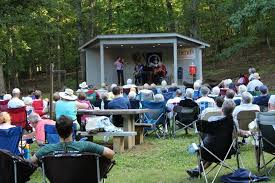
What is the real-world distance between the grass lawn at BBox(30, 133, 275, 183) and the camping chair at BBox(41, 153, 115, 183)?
2026 millimetres

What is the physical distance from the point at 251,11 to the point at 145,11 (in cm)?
1368

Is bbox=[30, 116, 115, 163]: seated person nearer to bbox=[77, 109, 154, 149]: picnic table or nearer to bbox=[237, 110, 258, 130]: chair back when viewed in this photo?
bbox=[237, 110, 258, 130]: chair back

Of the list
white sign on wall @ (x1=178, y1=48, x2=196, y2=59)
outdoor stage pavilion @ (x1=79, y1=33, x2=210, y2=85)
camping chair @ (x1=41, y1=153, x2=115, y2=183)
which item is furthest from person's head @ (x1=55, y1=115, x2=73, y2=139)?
white sign on wall @ (x1=178, y1=48, x2=196, y2=59)

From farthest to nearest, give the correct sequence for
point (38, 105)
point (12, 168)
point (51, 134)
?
1. point (38, 105)
2. point (51, 134)
3. point (12, 168)

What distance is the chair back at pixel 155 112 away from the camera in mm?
10609

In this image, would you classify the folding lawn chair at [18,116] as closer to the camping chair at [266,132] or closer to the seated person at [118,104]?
the seated person at [118,104]

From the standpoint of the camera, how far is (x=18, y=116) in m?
9.23

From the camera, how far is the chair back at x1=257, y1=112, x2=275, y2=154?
19.7 feet

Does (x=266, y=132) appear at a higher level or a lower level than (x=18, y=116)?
higher

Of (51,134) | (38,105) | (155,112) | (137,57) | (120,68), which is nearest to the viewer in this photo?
(51,134)

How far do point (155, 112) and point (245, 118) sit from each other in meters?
2.87

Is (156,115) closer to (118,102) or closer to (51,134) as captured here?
(118,102)

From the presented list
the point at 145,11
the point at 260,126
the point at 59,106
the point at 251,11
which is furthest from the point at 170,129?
the point at 145,11

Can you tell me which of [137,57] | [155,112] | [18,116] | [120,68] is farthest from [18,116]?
[137,57]
